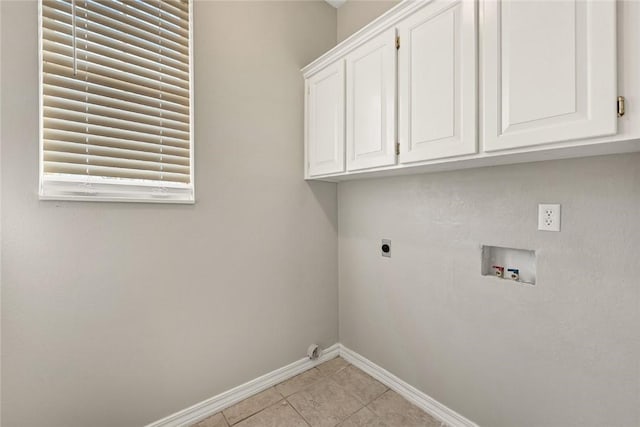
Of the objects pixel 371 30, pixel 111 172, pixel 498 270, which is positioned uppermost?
pixel 371 30

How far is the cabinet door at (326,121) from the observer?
1811 millimetres

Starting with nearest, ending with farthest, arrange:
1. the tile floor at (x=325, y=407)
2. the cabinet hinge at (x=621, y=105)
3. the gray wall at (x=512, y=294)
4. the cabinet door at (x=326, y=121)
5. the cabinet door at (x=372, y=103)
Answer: the cabinet hinge at (x=621, y=105) → the gray wall at (x=512, y=294) → the cabinet door at (x=372, y=103) → the tile floor at (x=325, y=407) → the cabinet door at (x=326, y=121)

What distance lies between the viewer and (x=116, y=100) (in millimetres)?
1377

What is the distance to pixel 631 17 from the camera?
81 cm

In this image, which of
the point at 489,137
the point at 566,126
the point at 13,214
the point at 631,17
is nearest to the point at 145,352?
the point at 13,214

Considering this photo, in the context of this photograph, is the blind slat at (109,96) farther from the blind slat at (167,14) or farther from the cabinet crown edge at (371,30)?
the cabinet crown edge at (371,30)

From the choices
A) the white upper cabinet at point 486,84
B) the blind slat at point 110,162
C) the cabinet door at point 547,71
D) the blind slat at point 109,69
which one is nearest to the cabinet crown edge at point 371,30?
the white upper cabinet at point 486,84

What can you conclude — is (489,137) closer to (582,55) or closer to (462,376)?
(582,55)

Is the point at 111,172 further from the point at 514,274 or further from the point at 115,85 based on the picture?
the point at 514,274

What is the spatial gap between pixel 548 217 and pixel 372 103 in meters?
1.06

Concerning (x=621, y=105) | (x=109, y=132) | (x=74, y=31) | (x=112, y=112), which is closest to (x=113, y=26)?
(x=74, y=31)

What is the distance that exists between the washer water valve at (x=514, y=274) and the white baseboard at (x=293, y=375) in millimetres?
864

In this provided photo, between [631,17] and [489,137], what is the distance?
0.47 m


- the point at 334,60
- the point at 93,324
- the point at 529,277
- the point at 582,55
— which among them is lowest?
the point at 93,324
